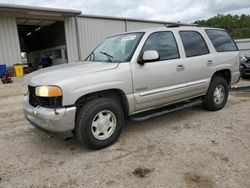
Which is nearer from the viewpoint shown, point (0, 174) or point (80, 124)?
point (0, 174)

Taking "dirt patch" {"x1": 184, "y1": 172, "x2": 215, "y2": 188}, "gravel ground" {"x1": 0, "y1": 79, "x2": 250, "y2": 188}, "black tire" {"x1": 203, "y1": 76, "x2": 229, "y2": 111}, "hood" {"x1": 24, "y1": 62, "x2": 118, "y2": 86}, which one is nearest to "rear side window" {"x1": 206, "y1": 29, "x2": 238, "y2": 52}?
"black tire" {"x1": 203, "y1": 76, "x2": 229, "y2": 111}

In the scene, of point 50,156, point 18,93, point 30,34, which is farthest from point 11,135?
point 30,34

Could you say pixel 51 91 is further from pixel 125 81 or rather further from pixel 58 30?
pixel 58 30

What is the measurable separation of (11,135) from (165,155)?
2923 mm

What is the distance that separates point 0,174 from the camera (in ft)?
9.85

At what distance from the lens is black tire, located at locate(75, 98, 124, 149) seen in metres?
3.32

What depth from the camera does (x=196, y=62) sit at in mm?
4629

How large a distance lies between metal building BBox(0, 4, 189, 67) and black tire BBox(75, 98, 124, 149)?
35.8 ft

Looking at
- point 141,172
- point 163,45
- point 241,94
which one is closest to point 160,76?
point 163,45

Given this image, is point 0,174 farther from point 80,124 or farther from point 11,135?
point 11,135

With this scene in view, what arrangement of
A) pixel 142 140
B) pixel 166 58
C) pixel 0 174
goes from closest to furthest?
pixel 0 174 → pixel 142 140 → pixel 166 58

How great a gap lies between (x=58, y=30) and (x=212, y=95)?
1455 centimetres

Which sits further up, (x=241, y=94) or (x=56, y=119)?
(x=56, y=119)

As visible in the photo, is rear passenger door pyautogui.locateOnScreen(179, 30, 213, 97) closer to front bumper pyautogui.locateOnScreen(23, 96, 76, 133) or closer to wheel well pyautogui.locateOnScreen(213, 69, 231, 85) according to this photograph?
wheel well pyautogui.locateOnScreen(213, 69, 231, 85)
